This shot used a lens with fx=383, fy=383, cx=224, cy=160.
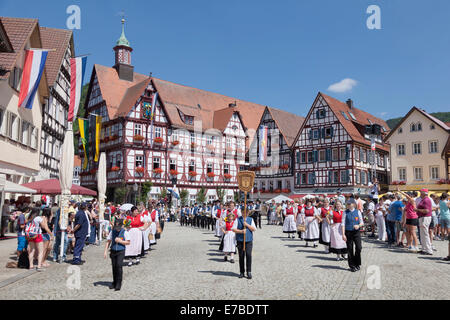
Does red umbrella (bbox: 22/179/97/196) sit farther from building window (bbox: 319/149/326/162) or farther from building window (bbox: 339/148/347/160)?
building window (bbox: 319/149/326/162)

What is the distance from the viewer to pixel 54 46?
29.3 meters

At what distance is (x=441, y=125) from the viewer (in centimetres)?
3644

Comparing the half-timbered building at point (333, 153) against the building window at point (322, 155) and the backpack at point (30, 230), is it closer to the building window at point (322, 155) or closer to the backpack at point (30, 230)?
the building window at point (322, 155)

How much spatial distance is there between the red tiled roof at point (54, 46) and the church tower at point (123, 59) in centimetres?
1672

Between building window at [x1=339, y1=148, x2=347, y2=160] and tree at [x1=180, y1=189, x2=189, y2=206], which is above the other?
building window at [x1=339, y1=148, x2=347, y2=160]

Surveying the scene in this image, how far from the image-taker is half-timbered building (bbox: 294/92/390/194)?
3903 centimetres

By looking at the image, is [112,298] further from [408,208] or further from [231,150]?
[231,150]

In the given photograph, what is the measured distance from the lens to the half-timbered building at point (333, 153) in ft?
128

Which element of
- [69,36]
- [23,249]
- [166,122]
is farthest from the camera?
[166,122]

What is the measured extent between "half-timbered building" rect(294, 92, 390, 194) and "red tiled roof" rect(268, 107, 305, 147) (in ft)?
12.3

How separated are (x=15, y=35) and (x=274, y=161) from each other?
108ft

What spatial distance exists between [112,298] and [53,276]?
2.86 meters

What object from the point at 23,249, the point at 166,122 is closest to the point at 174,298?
the point at 23,249

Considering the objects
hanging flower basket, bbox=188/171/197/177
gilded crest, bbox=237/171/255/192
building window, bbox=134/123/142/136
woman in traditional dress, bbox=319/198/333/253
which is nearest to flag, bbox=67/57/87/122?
gilded crest, bbox=237/171/255/192
